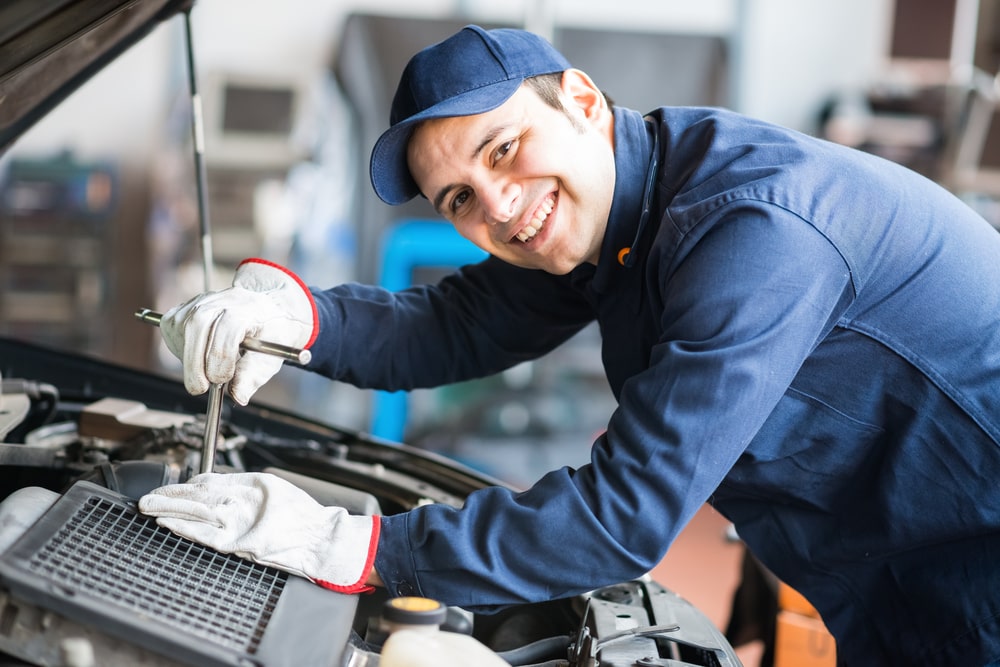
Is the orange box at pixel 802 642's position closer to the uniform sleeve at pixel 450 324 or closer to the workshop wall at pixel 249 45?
the uniform sleeve at pixel 450 324

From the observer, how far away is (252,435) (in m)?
1.58

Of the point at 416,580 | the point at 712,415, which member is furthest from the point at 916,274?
the point at 416,580

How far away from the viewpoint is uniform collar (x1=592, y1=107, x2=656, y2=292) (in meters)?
1.18

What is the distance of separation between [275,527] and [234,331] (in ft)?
0.94

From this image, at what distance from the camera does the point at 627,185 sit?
1.18m

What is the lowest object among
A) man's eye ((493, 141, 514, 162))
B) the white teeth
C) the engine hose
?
the engine hose

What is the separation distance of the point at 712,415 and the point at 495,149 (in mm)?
397

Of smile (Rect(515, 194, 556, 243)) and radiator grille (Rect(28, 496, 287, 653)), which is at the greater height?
smile (Rect(515, 194, 556, 243))

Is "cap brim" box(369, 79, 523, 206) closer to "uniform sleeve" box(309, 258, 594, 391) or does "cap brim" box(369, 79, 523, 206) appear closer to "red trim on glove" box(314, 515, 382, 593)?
"uniform sleeve" box(309, 258, 594, 391)

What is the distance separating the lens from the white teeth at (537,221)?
116cm

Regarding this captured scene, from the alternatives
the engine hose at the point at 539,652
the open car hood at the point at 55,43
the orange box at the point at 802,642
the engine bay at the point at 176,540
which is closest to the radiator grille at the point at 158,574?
the engine bay at the point at 176,540

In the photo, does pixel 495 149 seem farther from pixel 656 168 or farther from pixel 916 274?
pixel 916 274

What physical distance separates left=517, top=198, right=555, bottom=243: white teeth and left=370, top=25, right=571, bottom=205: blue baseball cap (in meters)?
0.14

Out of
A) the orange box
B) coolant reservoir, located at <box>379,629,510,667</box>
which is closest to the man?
coolant reservoir, located at <box>379,629,510,667</box>
